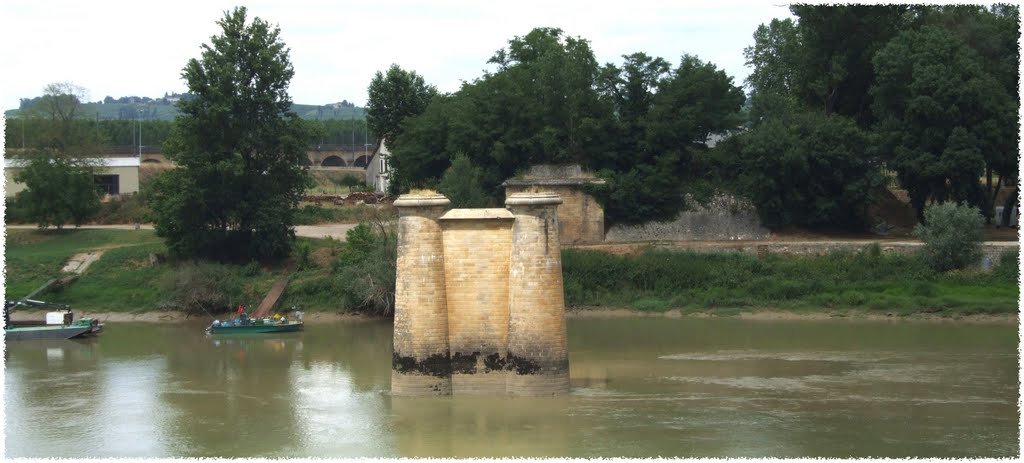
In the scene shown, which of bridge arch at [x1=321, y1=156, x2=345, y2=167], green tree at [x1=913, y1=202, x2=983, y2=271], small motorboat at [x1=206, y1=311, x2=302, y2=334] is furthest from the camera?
bridge arch at [x1=321, y1=156, x2=345, y2=167]

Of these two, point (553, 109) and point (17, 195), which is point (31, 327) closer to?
point (17, 195)

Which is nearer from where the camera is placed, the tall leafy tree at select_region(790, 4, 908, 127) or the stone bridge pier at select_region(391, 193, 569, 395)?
the stone bridge pier at select_region(391, 193, 569, 395)

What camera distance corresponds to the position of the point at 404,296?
25.4m

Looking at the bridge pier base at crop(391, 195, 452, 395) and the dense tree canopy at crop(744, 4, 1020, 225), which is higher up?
the dense tree canopy at crop(744, 4, 1020, 225)

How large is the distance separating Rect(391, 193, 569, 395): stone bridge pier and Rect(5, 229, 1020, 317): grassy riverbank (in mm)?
13643

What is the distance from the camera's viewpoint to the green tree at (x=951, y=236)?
39031mm

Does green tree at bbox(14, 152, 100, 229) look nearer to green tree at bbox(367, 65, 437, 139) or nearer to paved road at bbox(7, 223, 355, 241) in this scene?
paved road at bbox(7, 223, 355, 241)

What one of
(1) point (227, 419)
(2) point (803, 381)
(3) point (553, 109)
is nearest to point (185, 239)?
(3) point (553, 109)

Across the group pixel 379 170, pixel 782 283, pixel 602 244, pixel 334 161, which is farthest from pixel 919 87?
pixel 334 161

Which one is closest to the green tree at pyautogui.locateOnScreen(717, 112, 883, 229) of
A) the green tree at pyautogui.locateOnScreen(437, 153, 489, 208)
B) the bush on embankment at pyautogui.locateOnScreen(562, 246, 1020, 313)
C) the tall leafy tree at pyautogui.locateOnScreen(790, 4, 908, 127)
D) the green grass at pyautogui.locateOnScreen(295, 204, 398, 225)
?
the tall leafy tree at pyautogui.locateOnScreen(790, 4, 908, 127)

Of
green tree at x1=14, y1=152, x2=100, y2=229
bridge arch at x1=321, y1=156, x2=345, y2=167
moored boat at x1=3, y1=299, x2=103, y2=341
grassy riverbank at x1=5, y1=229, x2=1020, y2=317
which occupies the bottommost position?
moored boat at x1=3, y1=299, x2=103, y2=341

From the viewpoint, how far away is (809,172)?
43.7 metres

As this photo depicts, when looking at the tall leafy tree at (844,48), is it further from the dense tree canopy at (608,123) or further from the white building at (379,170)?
the white building at (379,170)

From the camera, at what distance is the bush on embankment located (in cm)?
3856
